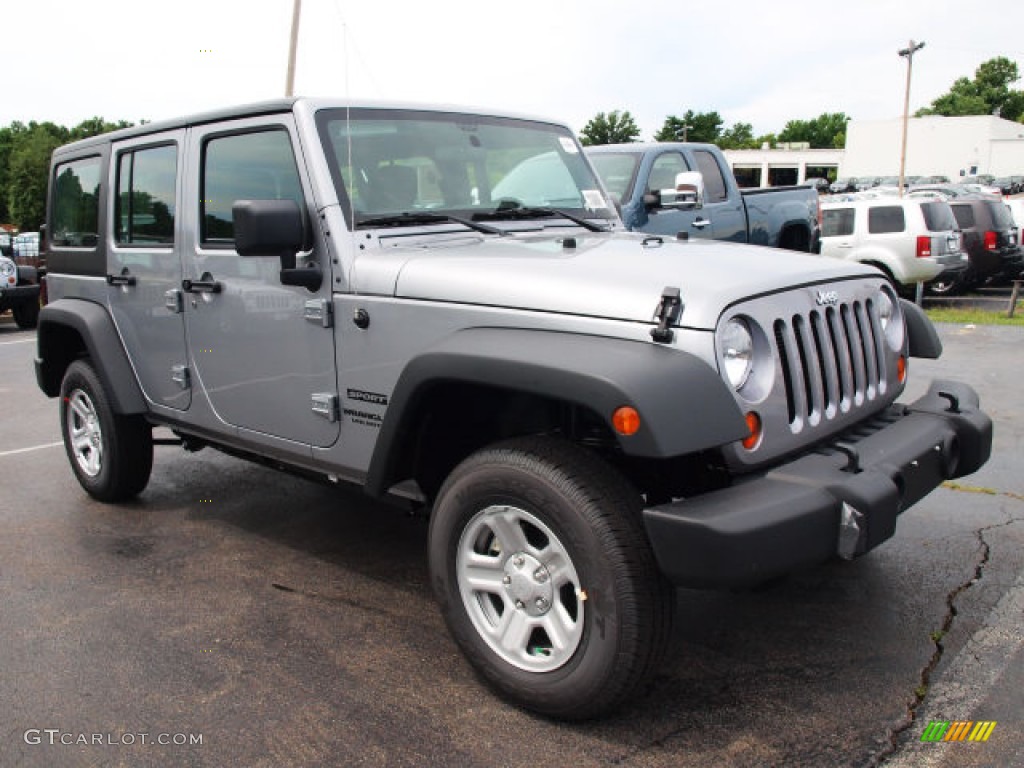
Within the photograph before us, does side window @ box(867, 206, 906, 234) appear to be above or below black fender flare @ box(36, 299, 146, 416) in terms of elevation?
above

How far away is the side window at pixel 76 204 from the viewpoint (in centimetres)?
495

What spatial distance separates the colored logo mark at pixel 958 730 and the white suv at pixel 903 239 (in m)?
12.1

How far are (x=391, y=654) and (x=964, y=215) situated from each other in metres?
14.9

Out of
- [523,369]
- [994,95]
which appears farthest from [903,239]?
[994,95]

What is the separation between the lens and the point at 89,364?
502 centimetres

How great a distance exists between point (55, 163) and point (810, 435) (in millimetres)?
4786

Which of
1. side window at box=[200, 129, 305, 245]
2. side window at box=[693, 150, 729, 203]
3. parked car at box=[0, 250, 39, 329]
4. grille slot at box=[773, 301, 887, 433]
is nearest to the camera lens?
grille slot at box=[773, 301, 887, 433]

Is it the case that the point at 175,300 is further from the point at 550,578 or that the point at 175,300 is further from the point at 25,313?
the point at 25,313

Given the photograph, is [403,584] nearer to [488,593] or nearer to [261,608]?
[261,608]

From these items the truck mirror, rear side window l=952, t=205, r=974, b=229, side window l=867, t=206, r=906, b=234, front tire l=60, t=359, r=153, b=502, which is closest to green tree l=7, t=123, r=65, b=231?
side window l=867, t=206, r=906, b=234

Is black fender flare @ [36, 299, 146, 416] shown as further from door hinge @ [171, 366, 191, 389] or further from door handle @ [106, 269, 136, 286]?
door hinge @ [171, 366, 191, 389]

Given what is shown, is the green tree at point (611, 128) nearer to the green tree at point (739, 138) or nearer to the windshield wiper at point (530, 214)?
the green tree at point (739, 138)

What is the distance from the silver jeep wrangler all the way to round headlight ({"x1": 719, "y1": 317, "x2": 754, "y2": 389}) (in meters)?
0.01

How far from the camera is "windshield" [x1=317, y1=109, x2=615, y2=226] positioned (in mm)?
3529
